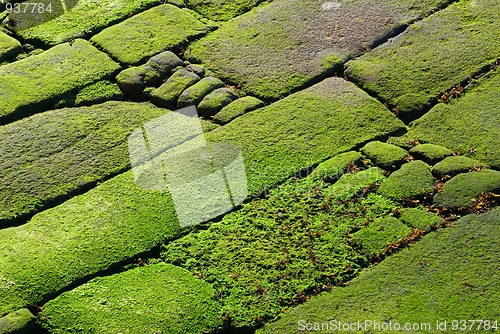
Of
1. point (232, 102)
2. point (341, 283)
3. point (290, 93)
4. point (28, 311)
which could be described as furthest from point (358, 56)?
point (28, 311)

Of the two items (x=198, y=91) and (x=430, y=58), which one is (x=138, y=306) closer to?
(x=198, y=91)

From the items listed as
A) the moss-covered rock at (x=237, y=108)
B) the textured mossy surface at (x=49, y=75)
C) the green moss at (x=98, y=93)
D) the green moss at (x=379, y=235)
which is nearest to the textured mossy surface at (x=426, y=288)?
the green moss at (x=379, y=235)

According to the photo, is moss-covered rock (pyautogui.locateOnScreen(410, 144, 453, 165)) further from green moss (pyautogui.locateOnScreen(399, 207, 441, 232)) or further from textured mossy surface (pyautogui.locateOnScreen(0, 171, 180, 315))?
textured mossy surface (pyautogui.locateOnScreen(0, 171, 180, 315))

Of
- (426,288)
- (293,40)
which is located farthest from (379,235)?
(293,40)

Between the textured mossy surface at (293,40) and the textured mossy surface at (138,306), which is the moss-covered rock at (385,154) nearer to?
the textured mossy surface at (293,40)

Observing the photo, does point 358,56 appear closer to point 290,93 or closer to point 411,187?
point 290,93
